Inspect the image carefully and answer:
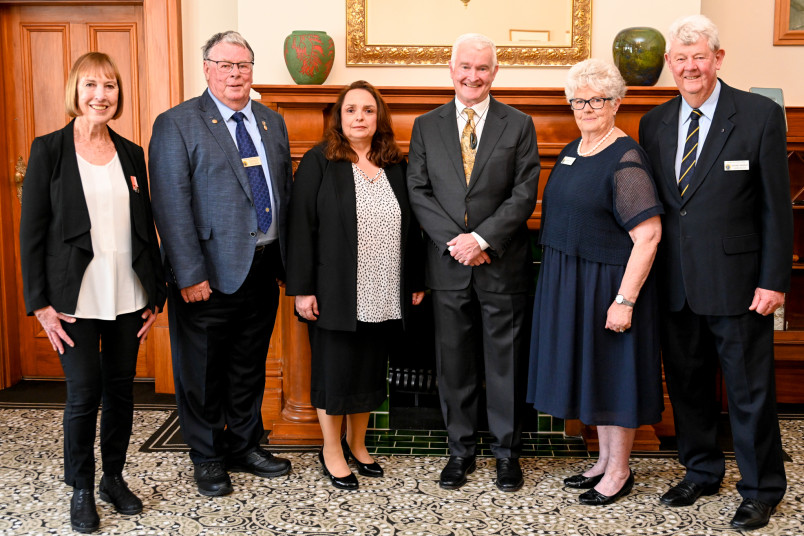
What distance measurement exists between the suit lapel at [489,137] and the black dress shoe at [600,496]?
1.26 m

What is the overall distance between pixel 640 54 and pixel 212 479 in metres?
2.64

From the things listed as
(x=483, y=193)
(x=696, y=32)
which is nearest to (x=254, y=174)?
(x=483, y=193)

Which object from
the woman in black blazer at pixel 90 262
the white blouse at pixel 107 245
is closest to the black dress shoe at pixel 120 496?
A: the woman in black blazer at pixel 90 262

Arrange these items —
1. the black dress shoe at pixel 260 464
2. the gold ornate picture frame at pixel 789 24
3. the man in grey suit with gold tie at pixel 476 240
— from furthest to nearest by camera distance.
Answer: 1. the gold ornate picture frame at pixel 789 24
2. the black dress shoe at pixel 260 464
3. the man in grey suit with gold tie at pixel 476 240

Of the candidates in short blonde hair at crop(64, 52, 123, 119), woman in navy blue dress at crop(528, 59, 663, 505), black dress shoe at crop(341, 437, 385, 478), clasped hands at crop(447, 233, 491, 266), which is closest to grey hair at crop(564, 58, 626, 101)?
woman in navy blue dress at crop(528, 59, 663, 505)

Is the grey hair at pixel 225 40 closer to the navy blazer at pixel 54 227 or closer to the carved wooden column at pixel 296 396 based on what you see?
the navy blazer at pixel 54 227

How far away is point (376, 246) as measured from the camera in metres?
2.86

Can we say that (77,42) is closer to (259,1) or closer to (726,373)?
(259,1)

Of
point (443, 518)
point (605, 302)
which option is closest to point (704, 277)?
point (605, 302)

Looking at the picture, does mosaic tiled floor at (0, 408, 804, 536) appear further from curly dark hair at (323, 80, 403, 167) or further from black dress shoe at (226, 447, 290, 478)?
curly dark hair at (323, 80, 403, 167)

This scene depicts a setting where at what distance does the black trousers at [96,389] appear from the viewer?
8.15 feet

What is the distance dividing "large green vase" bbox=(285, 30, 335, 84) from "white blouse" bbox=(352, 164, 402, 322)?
33.5 inches

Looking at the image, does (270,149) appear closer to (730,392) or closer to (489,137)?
(489,137)

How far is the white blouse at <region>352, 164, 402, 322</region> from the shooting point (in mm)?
2840
